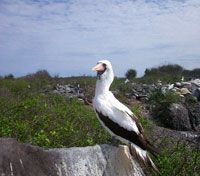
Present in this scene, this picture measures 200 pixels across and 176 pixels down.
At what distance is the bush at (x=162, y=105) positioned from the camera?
16.6 meters

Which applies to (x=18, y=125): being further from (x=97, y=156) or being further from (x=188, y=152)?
(x=188, y=152)

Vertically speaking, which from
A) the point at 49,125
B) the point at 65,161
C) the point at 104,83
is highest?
the point at 104,83

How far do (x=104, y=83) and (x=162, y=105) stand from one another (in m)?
10.0

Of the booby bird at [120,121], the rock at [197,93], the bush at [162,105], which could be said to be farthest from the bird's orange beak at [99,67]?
the rock at [197,93]

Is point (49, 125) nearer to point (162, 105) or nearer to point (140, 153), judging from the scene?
point (140, 153)

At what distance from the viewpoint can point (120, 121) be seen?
697 cm

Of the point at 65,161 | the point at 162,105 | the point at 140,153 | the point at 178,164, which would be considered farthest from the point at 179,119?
the point at 65,161

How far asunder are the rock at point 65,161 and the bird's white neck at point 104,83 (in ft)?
2.53

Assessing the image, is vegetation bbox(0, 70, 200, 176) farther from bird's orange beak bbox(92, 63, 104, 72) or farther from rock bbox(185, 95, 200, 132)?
rock bbox(185, 95, 200, 132)

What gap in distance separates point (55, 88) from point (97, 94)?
40.9 feet

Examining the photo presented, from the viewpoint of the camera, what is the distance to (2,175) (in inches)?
232

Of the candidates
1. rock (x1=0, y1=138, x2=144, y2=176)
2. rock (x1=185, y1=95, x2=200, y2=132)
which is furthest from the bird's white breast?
rock (x1=185, y1=95, x2=200, y2=132)

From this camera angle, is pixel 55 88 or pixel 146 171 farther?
pixel 55 88

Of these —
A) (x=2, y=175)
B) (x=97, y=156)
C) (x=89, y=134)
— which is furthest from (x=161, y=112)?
(x=2, y=175)
